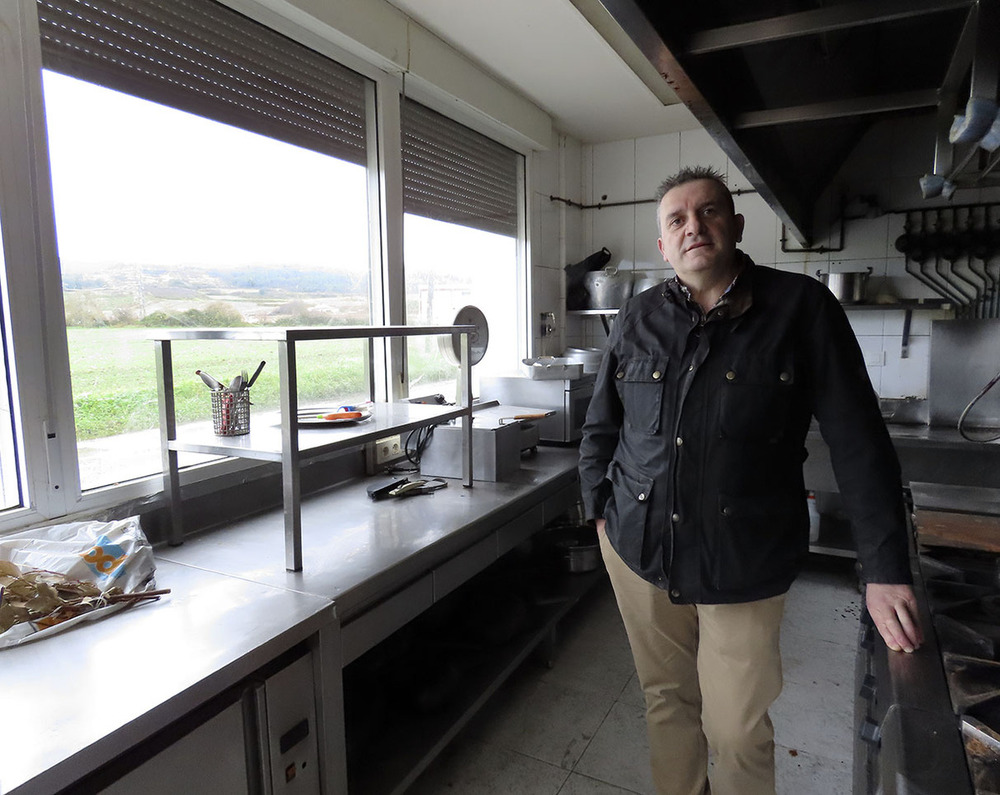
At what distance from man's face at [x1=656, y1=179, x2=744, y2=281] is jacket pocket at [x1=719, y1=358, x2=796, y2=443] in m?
0.22

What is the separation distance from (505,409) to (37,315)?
6.04 feet

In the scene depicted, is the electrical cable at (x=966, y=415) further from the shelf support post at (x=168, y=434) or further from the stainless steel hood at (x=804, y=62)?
the shelf support post at (x=168, y=434)

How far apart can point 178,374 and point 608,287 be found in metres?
2.47

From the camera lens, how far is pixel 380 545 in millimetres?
1727

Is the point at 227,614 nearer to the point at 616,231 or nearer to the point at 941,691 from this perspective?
the point at 941,691

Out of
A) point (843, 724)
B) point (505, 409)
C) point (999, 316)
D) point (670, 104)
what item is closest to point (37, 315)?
point (505, 409)

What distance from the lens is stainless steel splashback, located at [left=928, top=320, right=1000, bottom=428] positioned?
302 cm

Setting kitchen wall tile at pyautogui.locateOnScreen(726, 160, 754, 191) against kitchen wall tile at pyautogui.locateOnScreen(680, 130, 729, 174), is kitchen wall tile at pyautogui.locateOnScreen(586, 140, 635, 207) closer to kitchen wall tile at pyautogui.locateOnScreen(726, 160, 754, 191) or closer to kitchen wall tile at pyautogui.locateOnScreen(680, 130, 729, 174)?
kitchen wall tile at pyautogui.locateOnScreen(680, 130, 729, 174)

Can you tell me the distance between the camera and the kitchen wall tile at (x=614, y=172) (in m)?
3.95

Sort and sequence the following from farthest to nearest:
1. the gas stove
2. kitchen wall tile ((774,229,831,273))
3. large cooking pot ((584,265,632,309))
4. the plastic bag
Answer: large cooking pot ((584,265,632,309)) < kitchen wall tile ((774,229,831,273)) < the plastic bag < the gas stove

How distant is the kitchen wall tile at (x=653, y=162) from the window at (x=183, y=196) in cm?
202

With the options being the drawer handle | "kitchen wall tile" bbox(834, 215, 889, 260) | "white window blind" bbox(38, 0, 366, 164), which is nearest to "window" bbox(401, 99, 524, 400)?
"white window blind" bbox(38, 0, 366, 164)

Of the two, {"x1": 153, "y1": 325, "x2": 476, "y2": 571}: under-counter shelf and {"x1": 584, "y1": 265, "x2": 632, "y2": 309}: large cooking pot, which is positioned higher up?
{"x1": 584, "y1": 265, "x2": 632, "y2": 309}: large cooking pot

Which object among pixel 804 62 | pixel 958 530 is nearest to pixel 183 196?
pixel 804 62
